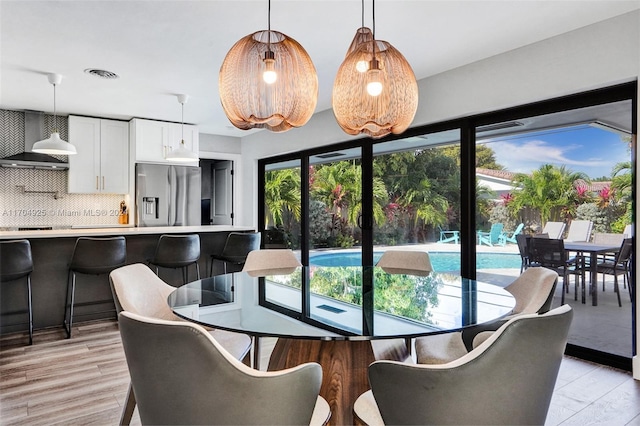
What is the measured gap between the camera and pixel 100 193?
584 cm

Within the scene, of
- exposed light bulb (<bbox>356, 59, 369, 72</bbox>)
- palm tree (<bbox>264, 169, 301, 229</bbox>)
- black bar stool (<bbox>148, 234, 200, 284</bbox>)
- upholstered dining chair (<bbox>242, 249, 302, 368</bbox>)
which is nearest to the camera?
exposed light bulb (<bbox>356, 59, 369, 72</bbox>)

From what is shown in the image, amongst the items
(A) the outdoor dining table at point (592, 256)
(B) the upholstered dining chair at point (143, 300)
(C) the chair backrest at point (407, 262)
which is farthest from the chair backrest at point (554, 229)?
(B) the upholstered dining chair at point (143, 300)

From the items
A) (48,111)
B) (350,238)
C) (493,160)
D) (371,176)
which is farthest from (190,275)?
(493,160)

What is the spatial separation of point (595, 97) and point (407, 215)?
2.07 metres

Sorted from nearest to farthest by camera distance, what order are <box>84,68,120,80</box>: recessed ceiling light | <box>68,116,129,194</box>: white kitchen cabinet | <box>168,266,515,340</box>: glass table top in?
<box>168,266,515,340</box>: glass table top < <box>84,68,120,80</box>: recessed ceiling light < <box>68,116,129,194</box>: white kitchen cabinet

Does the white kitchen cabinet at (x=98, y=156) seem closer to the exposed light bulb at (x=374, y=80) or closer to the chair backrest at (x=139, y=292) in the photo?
the chair backrest at (x=139, y=292)

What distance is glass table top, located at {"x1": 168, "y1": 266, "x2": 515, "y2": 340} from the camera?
4.81ft

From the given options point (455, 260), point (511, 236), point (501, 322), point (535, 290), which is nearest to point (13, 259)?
point (501, 322)

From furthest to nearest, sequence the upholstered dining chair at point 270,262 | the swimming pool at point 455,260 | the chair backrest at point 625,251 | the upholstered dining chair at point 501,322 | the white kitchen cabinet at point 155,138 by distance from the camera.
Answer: the white kitchen cabinet at point 155,138, the swimming pool at point 455,260, the upholstered dining chair at point 270,262, the chair backrest at point 625,251, the upholstered dining chair at point 501,322

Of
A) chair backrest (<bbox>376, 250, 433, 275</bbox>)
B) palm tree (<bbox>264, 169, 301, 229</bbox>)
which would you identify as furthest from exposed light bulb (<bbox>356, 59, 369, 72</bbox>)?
palm tree (<bbox>264, 169, 301, 229</bbox>)

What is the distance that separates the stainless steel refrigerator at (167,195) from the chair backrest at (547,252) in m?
4.70

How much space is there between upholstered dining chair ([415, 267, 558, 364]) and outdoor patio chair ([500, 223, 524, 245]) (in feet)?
5.05

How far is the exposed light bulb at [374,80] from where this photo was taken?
1.85 metres

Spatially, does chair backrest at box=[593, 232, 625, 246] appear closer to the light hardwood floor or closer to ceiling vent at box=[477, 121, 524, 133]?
the light hardwood floor
